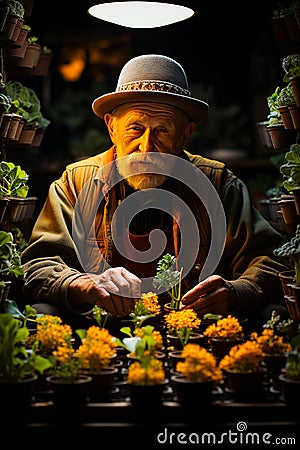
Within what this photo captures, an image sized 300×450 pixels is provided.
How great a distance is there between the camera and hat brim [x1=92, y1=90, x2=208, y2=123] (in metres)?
4.38

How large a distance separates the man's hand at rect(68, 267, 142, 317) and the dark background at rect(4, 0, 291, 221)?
4002 millimetres

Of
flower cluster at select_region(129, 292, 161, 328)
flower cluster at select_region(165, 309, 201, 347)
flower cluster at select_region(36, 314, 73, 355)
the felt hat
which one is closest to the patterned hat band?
the felt hat

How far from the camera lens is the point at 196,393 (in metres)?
2.73

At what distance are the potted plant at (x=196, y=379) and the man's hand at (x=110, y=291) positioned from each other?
1.16 meters

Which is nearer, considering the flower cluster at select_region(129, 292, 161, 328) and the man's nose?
the flower cluster at select_region(129, 292, 161, 328)

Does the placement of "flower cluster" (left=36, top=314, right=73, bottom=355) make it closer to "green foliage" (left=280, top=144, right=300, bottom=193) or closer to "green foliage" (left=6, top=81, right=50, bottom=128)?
"green foliage" (left=280, top=144, right=300, bottom=193)

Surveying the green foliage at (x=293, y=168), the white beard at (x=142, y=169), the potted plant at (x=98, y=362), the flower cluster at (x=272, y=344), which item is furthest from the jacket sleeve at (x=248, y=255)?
the potted plant at (x=98, y=362)

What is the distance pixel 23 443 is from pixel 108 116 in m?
2.40

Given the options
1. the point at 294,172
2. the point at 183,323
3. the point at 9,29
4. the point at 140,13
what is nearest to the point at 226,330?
the point at 183,323

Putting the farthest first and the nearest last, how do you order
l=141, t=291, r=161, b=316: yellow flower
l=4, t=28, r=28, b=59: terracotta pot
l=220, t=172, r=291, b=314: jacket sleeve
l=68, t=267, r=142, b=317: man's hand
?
l=4, t=28, r=28, b=59: terracotta pot, l=220, t=172, r=291, b=314: jacket sleeve, l=68, t=267, r=142, b=317: man's hand, l=141, t=291, r=161, b=316: yellow flower

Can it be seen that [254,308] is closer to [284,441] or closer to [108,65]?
[284,441]

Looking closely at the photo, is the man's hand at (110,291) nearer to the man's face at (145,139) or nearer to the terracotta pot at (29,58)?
the man's face at (145,139)

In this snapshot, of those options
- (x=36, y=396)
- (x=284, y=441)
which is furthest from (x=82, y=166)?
(x=284, y=441)

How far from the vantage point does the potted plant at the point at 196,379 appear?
8.95 ft
